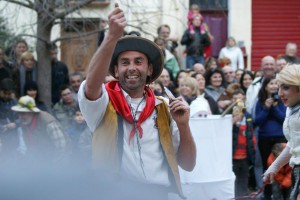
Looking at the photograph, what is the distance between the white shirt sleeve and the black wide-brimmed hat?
304 mm

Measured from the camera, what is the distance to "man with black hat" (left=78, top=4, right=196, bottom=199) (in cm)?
523

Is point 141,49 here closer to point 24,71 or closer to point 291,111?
point 291,111

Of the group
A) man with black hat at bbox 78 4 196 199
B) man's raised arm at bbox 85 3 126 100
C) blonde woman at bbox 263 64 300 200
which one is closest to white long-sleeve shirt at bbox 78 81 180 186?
man with black hat at bbox 78 4 196 199

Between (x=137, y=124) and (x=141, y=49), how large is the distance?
49 cm


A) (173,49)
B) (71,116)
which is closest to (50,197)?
(71,116)

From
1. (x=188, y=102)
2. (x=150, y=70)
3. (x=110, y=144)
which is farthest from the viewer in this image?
(x=188, y=102)

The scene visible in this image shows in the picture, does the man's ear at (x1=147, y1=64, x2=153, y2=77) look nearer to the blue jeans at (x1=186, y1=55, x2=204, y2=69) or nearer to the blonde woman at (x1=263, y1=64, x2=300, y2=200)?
the blonde woman at (x1=263, y1=64, x2=300, y2=200)

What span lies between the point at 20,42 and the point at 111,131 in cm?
626

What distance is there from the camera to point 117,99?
533 centimetres

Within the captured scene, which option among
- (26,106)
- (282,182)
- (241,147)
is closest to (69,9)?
(26,106)

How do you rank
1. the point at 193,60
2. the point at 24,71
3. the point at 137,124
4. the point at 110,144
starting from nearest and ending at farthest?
the point at 110,144
the point at 137,124
the point at 24,71
the point at 193,60

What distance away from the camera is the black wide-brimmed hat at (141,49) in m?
5.36

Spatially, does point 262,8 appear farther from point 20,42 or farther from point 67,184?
point 67,184

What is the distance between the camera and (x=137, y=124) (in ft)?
17.5
